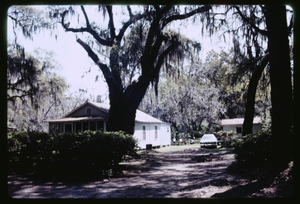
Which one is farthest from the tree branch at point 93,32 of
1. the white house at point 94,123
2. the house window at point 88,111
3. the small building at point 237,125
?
the small building at point 237,125

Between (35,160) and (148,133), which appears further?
(148,133)

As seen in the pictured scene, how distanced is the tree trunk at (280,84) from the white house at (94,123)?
13946 millimetres

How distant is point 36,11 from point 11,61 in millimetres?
4255

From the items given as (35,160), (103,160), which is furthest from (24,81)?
(103,160)

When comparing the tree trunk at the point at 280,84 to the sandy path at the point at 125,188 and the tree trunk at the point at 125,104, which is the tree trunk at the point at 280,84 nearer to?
the sandy path at the point at 125,188

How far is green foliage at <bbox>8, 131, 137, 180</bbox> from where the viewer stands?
26.9ft

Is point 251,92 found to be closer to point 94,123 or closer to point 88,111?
point 94,123

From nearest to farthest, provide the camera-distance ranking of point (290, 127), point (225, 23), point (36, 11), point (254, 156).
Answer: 1. point (290, 127)
2. point (254, 156)
3. point (225, 23)
4. point (36, 11)

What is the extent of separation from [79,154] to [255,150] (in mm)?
5767

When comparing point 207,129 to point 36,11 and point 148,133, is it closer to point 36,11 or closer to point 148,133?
point 148,133

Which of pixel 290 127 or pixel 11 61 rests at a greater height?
pixel 11 61

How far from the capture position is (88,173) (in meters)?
8.20

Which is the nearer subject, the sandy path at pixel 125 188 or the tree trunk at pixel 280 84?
the sandy path at pixel 125 188

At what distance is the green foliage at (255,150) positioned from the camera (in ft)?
25.3
